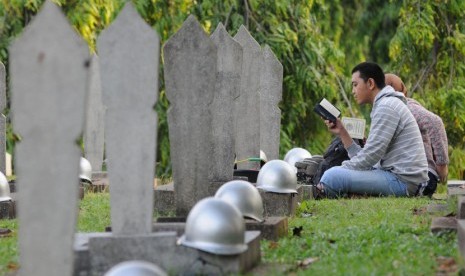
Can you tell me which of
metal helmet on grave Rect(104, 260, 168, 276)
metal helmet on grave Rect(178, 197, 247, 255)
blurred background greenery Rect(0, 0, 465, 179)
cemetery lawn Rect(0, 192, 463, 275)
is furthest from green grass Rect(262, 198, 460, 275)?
blurred background greenery Rect(0, 0, 465, 179)

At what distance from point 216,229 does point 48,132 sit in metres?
1.40

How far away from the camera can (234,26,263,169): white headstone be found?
1405cm

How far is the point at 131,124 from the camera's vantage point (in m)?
7.93

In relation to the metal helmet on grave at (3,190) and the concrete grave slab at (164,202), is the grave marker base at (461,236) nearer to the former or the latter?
the concrete grave slab at (164,202)

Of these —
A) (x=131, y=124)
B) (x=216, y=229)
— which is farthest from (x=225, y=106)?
(x=216, y=229)

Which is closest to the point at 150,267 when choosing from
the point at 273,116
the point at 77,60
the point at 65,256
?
the point at 65,256

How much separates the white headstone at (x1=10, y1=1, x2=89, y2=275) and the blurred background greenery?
454 inches

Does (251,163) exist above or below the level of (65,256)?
above

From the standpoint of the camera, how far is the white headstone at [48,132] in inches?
265

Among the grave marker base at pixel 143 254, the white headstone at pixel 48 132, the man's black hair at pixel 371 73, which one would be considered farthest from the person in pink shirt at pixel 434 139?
the white headstone at pixel 48 132

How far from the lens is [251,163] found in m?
13.9

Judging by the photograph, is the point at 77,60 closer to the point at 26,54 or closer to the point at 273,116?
the point at 26,54

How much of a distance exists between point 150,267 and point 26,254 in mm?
731

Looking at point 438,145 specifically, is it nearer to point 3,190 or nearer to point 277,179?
point 277,179
